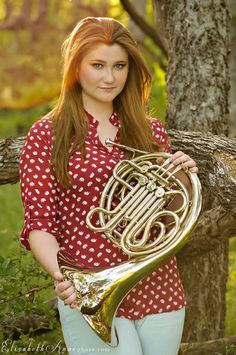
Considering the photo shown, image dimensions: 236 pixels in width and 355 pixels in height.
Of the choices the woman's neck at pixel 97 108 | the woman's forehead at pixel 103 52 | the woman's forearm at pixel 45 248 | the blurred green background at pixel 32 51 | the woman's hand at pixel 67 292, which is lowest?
the blurred green background at pixel 32 51

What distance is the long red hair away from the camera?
106 inches

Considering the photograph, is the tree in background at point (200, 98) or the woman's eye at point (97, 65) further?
the tree in background at point (200, 98)

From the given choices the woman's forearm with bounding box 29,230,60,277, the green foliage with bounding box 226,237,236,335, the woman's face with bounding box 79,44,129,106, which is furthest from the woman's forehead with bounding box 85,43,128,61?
the green foliage with bounding box 226,237,236,335

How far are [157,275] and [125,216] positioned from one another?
283 millimetres

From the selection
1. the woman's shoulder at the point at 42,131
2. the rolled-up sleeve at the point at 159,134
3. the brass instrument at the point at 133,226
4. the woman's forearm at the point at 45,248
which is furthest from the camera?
the rolled-up sleeve at the point at 159,134

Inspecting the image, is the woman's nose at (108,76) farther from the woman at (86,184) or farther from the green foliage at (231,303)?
the green foliage at (231,303)

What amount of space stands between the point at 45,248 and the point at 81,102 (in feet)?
1.87

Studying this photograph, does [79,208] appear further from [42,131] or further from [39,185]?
[42,131]

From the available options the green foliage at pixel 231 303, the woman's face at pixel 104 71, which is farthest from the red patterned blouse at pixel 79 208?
the green foliage at pixel 231 303

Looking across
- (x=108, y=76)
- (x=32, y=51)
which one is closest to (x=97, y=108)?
(x=108, y=76)

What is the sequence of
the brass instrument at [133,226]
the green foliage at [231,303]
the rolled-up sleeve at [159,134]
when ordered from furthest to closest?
1. the green foliage at [231,303]
2. the rolled-up sleeve at [159,134]
3. the brass instrument at [133,226]

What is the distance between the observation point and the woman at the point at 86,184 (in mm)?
2645

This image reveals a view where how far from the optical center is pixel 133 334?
264 centimetres

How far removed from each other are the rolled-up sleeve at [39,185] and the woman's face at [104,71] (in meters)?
0.22
